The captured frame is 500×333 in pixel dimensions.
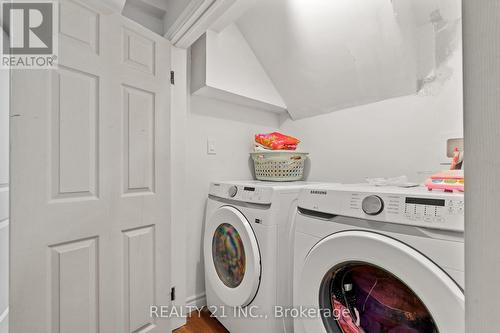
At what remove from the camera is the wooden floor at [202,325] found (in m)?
1.43

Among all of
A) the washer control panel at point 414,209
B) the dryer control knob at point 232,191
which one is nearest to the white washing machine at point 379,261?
the washer control panel at point 414,209

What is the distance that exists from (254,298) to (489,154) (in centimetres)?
115

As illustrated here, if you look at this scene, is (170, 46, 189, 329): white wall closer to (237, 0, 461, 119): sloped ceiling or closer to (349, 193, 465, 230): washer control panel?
(237, 0, 461, 119): sloped ceiling

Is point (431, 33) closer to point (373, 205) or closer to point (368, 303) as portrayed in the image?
point (373, 205)

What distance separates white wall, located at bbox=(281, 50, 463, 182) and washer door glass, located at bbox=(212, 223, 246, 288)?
2.82 feet

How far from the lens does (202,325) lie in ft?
4.85

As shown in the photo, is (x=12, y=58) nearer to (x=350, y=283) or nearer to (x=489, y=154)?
(x=489, y=154)

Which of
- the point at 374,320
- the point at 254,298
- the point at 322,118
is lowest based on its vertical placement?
the point at 254,298

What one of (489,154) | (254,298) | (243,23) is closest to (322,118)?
(243,23)

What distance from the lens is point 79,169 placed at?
981mm

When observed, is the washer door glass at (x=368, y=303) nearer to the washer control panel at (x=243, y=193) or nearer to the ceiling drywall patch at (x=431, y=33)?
the washer control panel at (x=243, y=193)

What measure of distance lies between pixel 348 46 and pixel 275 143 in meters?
0.77

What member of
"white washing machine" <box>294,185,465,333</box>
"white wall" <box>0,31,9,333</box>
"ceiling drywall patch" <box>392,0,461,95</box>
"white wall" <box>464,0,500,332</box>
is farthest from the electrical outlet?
"white wall" <box>464,0,500,332</box>

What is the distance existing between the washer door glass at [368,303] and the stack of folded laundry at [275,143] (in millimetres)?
1028
